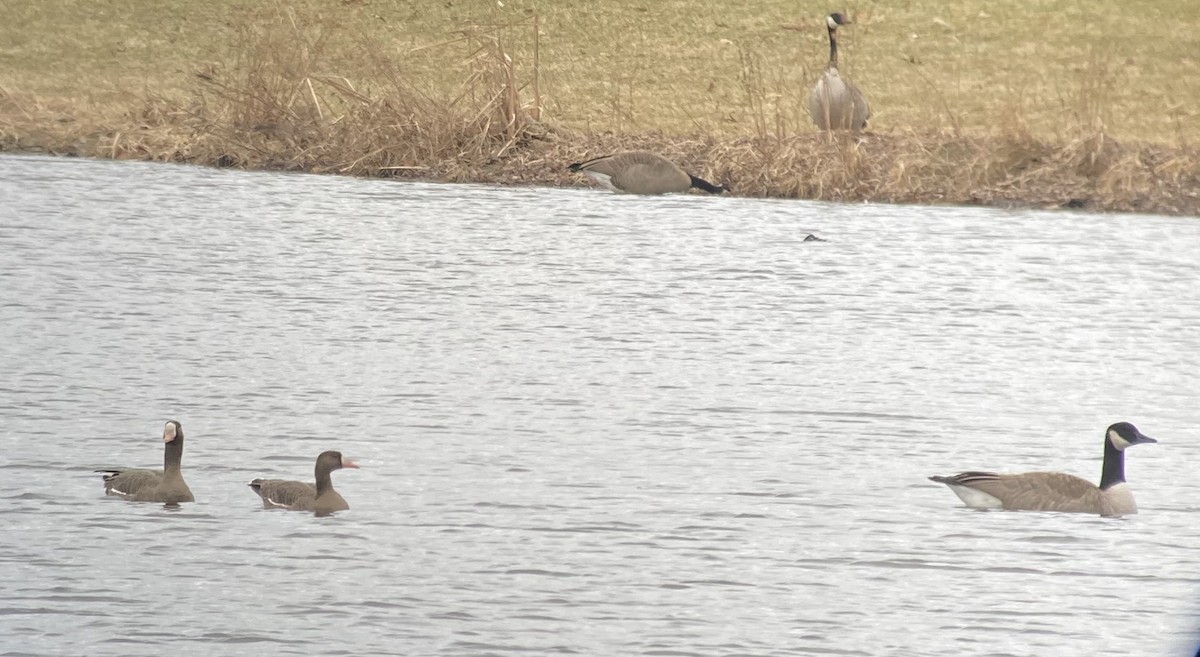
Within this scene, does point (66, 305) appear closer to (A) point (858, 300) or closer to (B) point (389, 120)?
(A) point (858, 300)

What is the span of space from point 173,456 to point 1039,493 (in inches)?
159

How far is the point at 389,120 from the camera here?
21969mm

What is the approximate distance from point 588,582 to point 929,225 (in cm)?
1302

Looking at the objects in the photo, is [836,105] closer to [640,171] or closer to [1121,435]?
[640,171]

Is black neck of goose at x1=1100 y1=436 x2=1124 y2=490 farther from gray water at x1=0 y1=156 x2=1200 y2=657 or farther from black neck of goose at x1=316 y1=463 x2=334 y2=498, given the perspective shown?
black neck of goose at x1=316 y1=463 x2=334 y2=498

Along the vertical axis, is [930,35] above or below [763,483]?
above

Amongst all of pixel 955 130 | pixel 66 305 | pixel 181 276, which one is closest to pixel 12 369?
pixel 66 305

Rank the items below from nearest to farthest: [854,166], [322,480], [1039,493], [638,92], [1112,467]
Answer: [322,480]
[1039,493]
[1112,467]
[854,166]
[638,92]

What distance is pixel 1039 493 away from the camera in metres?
9.17

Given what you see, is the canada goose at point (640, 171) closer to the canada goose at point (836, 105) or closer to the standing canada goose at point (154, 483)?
the canada goose at point (836, 105)

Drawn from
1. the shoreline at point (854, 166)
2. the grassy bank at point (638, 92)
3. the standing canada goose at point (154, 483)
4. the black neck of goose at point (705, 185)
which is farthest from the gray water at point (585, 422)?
the grassy bank at point (638, 92)

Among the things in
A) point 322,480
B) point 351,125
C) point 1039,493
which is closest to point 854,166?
point 351,125

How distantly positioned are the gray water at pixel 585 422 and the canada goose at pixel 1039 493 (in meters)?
0.10

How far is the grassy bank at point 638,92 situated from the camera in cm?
2133
